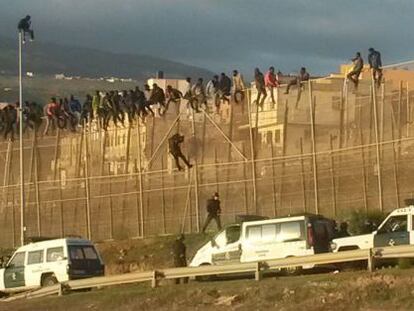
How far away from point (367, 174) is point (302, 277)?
14.8m

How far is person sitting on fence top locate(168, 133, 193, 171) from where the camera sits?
153 ft

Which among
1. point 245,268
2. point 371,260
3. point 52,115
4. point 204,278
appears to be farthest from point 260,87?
point 371,260

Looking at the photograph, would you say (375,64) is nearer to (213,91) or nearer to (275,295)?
(213,91)

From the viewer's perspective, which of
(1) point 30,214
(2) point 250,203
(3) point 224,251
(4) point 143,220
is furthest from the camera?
(1) point 30,214

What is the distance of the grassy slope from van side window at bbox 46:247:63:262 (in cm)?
470

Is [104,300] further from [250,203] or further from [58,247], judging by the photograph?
[250,203]

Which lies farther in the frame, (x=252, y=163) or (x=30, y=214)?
(x=30, y=214)

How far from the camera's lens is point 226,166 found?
45.8 meters

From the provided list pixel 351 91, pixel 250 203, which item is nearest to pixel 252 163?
pixel 250 203

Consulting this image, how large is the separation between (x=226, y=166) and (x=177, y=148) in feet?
7.58

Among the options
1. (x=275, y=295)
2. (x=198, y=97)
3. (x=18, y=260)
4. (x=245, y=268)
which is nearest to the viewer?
(x=275, y=295)

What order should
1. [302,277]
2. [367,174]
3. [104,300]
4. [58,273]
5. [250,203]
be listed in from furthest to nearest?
1. [250,203]
2. [367,174]
3. [58,273]
4. [104,300]
5. [302,277]

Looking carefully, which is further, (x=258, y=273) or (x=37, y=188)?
(x=37, y=188)

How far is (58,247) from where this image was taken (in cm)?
3541
